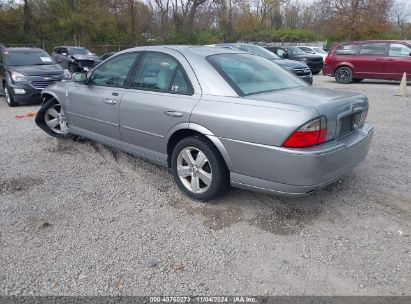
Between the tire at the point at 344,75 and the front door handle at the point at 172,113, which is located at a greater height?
the front door handle at the point at 172,113

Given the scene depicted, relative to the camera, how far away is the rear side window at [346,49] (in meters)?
14.5

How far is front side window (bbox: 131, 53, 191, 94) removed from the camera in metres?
3.87

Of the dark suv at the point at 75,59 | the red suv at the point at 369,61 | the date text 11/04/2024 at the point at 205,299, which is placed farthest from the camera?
the dark suv at the point at 75,59

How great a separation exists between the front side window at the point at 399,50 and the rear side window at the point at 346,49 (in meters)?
1.33

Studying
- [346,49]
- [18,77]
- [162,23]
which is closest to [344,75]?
[346,49]

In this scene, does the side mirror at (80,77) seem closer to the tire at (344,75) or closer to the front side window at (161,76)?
the front side window at (161,76)

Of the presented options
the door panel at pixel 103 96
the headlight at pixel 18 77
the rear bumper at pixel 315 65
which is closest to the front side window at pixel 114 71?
the door panel at pixel 103 96

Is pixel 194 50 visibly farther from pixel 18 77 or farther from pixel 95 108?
pixel 18 77

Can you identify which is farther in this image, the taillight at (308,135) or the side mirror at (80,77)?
the side mirror at (80,77)

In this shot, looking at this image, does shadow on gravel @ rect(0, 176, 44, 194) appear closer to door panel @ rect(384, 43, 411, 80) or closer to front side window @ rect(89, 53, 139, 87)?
front side window @ rect(89, 53, 139, 87)

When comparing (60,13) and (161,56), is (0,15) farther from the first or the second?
(161,56)

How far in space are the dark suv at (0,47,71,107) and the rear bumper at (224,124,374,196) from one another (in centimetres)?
829

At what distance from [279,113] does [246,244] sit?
1173 mm

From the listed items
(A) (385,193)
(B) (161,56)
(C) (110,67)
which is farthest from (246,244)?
(C) (110,67)
